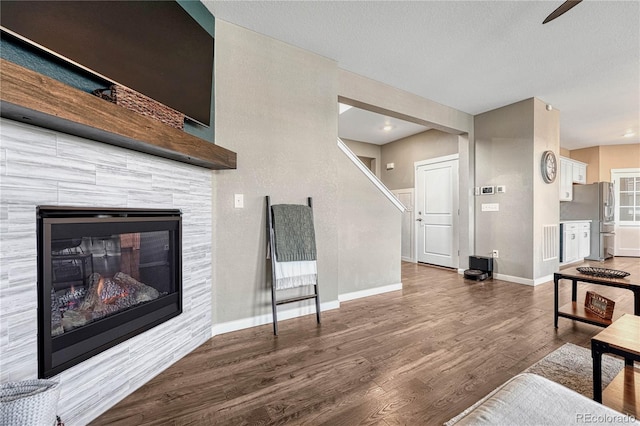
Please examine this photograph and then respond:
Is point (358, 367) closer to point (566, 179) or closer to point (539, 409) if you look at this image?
point (539, 409)

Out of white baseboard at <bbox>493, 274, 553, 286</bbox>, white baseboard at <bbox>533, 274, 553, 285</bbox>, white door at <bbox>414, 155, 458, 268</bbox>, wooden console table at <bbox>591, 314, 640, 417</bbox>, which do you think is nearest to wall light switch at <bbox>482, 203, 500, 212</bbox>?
white door at <bbox>414, 155, 458, 268</bbox>

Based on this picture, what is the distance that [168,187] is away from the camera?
1.84 metres

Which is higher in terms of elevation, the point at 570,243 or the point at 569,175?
the point at 569,175

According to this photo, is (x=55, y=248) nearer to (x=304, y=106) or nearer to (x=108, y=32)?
(x=108, y=32)

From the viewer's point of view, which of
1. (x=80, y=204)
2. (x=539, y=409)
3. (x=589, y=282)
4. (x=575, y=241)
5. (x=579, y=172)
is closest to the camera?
(x=539, y=409)

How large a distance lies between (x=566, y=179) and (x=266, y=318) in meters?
7.01

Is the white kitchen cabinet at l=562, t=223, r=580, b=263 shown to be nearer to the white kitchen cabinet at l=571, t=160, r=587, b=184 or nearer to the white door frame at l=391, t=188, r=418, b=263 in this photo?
the white kitchen cabinet at l=571, t=160, r=587, b=184

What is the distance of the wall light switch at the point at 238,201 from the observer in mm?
2428

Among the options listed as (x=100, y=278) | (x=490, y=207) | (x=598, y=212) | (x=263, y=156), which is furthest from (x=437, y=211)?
(x=100, y=278)

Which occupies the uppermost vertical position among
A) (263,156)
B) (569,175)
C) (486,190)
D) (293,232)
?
(569,175)

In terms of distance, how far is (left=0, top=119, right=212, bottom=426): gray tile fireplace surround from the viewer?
3.50 ft

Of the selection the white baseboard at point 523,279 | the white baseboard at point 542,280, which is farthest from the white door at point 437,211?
the white baseboard at point 542,280

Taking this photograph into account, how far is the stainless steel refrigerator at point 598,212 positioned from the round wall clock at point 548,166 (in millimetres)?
2915

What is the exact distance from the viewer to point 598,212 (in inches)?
236
